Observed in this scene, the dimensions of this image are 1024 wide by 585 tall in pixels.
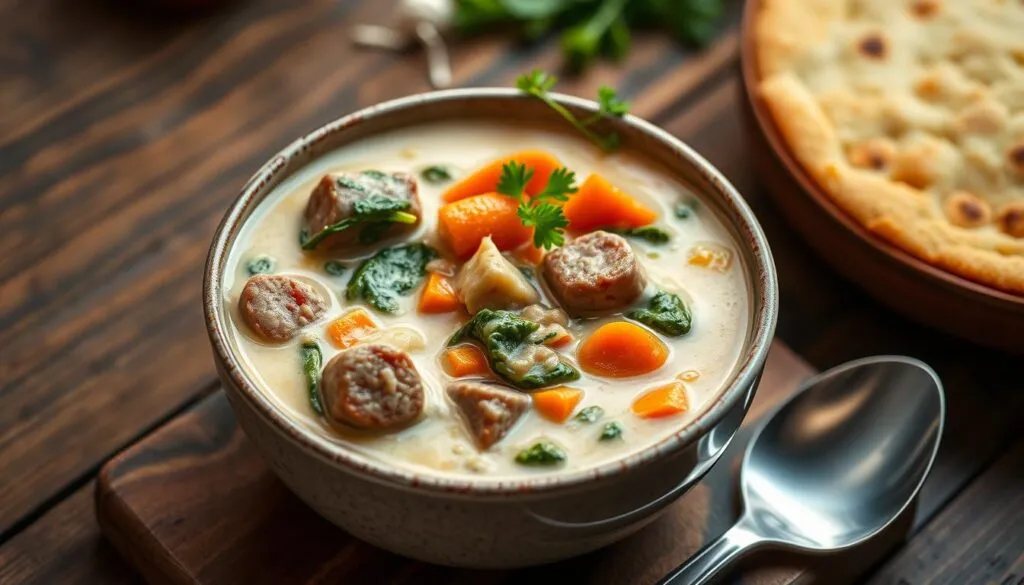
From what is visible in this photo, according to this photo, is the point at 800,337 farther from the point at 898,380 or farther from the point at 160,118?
the point at 160,118

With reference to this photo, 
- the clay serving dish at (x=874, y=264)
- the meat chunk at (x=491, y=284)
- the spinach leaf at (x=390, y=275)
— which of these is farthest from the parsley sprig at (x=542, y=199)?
the clay serving dish at (x=874, y=264)

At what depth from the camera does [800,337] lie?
2.89 metres

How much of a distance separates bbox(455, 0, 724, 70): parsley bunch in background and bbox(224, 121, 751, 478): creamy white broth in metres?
1.02

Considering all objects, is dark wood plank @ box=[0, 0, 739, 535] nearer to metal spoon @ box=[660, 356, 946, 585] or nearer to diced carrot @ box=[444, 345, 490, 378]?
diced carrot @ box=[444, 345, 490, 378]

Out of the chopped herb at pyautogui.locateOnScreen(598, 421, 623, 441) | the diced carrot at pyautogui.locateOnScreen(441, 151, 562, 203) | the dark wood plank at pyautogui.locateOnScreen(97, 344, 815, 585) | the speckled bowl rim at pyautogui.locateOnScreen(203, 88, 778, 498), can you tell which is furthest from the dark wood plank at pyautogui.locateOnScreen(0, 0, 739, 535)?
the chopped herb at pyautogui.locateOnScreen(598, 421, 623, 441)

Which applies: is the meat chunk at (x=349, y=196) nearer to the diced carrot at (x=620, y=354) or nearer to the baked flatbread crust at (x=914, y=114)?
the diced carrot at (x=620, y=354)

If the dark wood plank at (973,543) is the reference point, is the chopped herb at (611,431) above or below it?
above

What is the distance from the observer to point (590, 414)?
205 centimetres

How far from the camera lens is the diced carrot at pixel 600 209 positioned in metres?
2.40

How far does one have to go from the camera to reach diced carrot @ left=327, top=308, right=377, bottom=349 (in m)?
2.16

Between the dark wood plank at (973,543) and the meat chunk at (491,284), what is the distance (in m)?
1.00

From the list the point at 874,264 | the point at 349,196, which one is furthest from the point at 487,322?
the point at 874,264

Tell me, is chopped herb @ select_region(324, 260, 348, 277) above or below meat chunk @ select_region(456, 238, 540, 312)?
above

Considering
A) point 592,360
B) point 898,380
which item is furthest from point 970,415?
point 592,360
